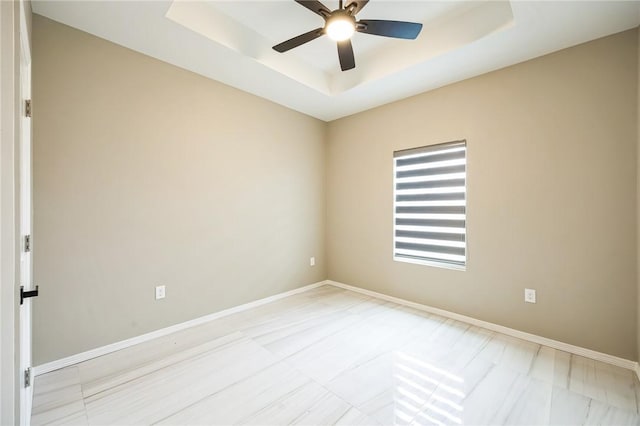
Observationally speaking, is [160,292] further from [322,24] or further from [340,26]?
[322,24]

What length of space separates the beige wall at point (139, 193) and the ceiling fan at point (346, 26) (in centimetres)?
128

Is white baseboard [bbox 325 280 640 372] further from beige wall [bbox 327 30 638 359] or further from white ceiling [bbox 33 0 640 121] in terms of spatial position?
white ceiling [bbox 33 0 640 121]

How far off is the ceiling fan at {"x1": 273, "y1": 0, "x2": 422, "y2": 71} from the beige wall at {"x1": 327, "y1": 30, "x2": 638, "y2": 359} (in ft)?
4.26

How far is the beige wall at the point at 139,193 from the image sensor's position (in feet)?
6.80

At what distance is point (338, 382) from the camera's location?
6.33 feet

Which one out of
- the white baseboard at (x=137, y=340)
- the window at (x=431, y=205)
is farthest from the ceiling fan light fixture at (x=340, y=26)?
the white baseboard at (x=137, y=340)

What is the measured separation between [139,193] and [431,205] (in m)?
3.02

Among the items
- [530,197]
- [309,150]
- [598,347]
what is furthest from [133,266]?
[598,347]

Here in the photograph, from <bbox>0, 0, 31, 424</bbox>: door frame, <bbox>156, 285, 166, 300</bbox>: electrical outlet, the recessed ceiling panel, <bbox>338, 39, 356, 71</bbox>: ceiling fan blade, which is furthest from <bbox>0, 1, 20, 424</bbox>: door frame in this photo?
<bbox>338, 39, 356, 71</bbox>: ceiling fan blade

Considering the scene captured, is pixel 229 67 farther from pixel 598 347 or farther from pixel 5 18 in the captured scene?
pixel 598 347

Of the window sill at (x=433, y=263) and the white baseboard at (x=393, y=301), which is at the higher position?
the window sill at (x=433, y=263)

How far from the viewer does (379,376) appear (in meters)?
2.00

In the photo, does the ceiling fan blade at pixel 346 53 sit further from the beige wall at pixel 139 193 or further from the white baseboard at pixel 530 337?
the white baseboard at pixel 530 337

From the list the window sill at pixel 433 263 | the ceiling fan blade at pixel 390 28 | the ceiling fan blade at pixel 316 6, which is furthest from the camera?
the window sill at pixel 433 263
